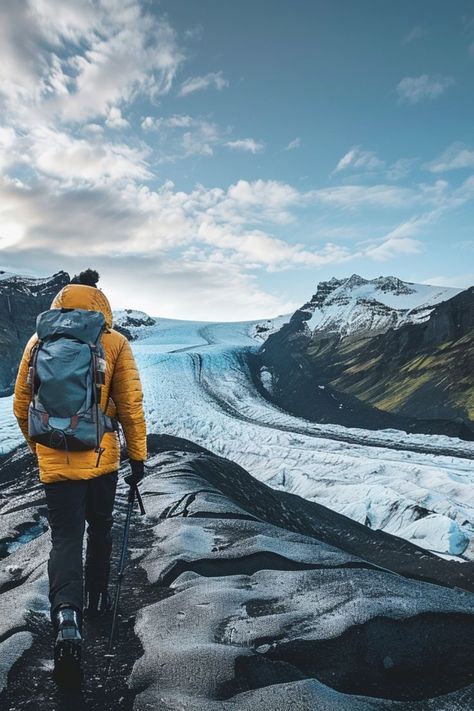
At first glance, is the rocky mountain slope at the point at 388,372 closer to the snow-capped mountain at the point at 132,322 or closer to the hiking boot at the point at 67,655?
the snow-capped mountain at the point at 132,322

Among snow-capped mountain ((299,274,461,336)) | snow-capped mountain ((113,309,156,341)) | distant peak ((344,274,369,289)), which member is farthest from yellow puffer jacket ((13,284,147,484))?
snow-capped mountain ((113,309,156,341))

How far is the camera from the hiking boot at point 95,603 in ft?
9.77

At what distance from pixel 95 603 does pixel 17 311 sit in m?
37.9

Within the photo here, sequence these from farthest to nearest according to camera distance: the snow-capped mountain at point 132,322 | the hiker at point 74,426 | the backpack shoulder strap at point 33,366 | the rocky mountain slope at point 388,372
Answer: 1. the snow-capped mountain at point 132,322
2. the rocky mountain slope at point 388,372
3. the backpack shoulder strap at point 33,366
4. the hiker at point 74,426

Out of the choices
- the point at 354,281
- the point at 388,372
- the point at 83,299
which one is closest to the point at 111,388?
the point at 83,299

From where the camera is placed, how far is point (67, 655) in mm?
2234

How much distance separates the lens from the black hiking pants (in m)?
2.42

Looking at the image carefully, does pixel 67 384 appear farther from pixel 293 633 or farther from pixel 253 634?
pixel 293 633

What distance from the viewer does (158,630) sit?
2766 mm

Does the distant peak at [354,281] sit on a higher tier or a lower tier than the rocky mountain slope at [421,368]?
higher

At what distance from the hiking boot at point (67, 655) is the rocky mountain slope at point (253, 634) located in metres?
0.07

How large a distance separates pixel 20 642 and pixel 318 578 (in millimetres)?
1798

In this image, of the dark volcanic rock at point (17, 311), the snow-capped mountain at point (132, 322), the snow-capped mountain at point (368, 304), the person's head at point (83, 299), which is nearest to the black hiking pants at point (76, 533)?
the person's head at point (83, 299)

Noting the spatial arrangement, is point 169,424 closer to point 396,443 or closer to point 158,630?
point 396,443
